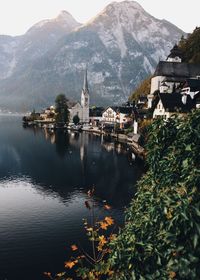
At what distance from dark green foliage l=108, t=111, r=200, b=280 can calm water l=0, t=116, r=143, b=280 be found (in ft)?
75.0

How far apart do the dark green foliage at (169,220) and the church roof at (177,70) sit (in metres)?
145

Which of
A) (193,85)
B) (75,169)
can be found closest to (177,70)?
(193,85)

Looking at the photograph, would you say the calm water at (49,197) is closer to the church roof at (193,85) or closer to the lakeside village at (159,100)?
the lakeside village at (159,100)

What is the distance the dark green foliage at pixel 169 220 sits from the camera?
10484 mm

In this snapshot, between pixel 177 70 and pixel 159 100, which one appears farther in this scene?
pixel 177 70

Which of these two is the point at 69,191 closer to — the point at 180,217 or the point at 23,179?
the point at 23,179

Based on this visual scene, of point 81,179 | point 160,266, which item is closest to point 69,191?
point 81,179

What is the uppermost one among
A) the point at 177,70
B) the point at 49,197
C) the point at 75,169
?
the point at 177,70

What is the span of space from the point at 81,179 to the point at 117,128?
3842 inches

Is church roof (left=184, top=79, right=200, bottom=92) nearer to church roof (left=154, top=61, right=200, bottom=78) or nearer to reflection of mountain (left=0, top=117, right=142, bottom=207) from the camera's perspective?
reflection of mountain (left=0, top=117, right=142, bottom=207)

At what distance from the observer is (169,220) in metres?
11.0

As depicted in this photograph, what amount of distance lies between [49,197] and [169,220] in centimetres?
4867

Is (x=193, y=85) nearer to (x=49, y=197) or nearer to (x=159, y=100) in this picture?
(x=159, y=100)

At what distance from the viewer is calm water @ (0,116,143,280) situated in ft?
116
